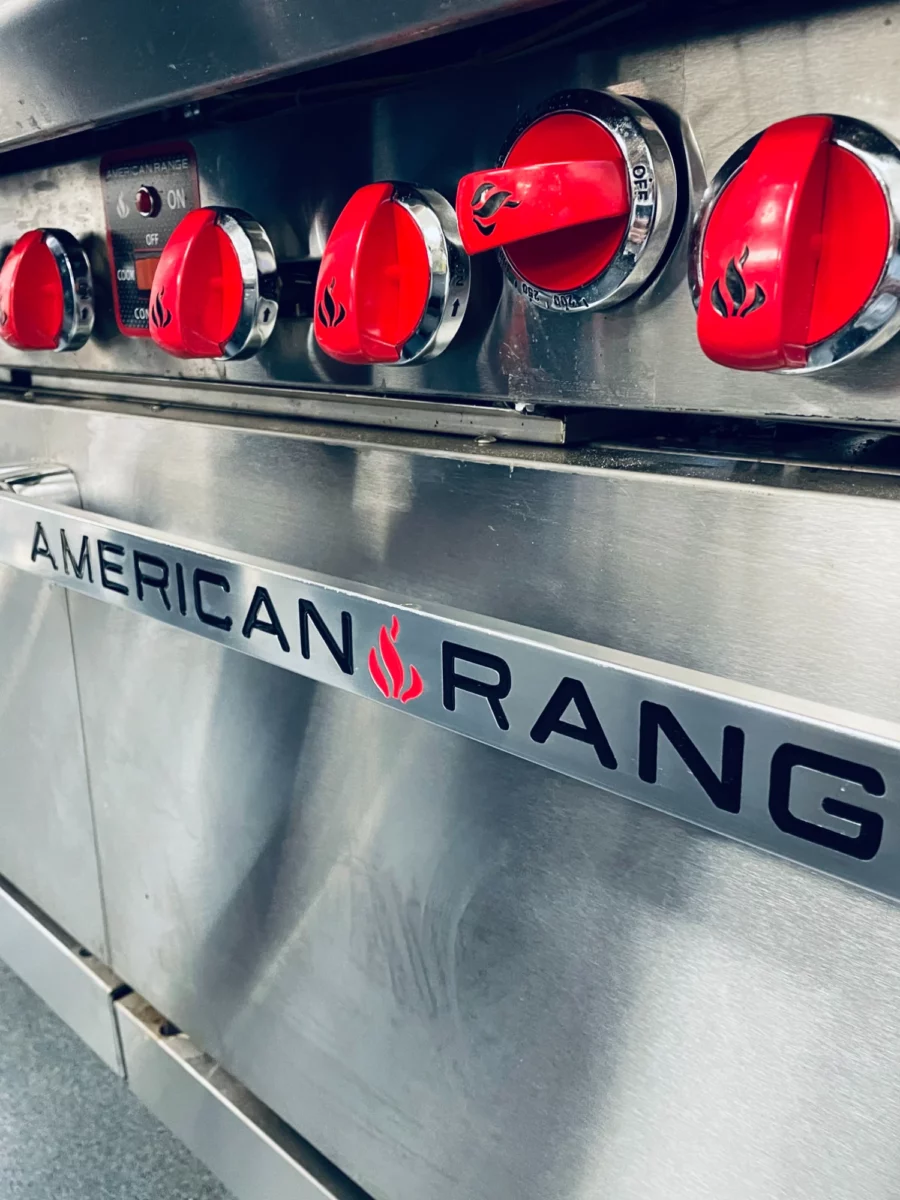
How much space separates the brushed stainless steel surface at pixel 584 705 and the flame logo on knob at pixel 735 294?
0.13 metres

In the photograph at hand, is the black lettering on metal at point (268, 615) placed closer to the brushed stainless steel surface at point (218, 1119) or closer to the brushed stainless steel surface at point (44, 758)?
the brushed stainless steel surface at point (44, 758)

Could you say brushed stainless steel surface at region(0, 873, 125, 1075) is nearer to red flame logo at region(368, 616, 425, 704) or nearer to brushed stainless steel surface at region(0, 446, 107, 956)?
brushed stainless steel surface at region(0, 446, 107, 956)

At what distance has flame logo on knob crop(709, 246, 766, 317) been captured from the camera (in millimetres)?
289

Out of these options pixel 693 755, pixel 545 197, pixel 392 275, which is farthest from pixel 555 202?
pixel 693 755

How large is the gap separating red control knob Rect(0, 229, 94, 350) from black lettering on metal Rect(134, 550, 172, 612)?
0.19 m

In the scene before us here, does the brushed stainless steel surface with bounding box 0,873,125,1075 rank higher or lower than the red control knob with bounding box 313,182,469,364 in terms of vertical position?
lower

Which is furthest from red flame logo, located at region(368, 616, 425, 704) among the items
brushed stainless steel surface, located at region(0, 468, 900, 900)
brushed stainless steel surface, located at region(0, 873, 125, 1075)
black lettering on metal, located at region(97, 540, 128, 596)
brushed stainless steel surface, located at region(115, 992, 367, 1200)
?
brushed stainless steel surface, located at region(0, 873, 125, 1075)

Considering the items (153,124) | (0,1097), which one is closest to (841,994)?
(153,124)

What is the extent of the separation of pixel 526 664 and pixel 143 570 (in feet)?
0.97

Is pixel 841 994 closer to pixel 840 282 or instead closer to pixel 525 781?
pixel 525 781

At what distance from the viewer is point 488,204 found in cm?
34

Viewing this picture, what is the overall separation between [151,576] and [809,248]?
0.42 meters

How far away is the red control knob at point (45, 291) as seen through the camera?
61 centimetres

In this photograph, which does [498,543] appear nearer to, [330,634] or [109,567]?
[330,634]
